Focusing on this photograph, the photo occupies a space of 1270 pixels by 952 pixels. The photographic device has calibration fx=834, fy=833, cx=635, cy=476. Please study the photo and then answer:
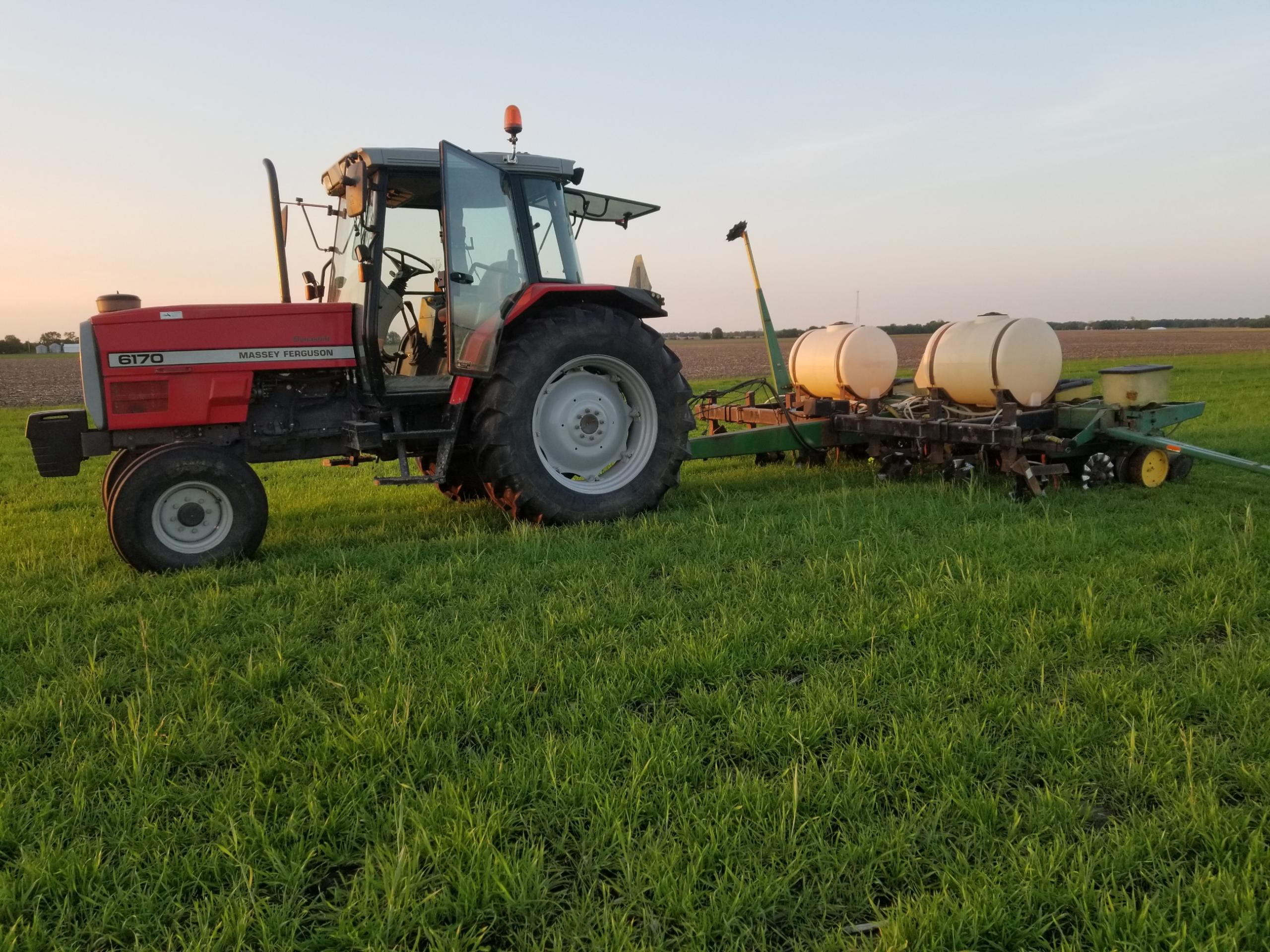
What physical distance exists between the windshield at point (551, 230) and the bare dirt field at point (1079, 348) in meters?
13.0

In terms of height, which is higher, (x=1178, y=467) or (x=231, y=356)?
(x=231, y=356)

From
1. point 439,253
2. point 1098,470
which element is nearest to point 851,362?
point 1098,470

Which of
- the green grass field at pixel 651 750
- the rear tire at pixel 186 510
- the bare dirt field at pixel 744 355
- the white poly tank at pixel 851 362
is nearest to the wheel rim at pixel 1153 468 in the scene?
the green grass field at pixel 651 750

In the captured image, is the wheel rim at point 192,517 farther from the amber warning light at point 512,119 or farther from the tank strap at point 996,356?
the tank strap at point 996,356

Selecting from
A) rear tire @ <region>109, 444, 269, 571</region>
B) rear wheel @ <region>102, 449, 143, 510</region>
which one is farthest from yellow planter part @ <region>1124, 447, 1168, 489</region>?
rear wheel @ <region>102, 449, 143, 510</region>

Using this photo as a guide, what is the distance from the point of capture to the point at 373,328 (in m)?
5.14

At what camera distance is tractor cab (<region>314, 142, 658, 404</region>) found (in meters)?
5.07

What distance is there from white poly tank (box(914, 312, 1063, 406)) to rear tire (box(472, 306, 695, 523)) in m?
2.12

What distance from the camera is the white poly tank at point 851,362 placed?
7.01m

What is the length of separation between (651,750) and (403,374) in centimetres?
375

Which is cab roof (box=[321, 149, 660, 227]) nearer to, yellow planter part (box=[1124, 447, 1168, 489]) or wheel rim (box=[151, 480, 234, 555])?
wheel rim (box=[151, 480, 234, 555])

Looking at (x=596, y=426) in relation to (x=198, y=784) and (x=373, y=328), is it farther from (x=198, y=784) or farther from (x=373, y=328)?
(x=198, y=784)

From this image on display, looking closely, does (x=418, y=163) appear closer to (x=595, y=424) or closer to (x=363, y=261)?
(x=363, y=261)

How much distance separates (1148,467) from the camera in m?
5.89
